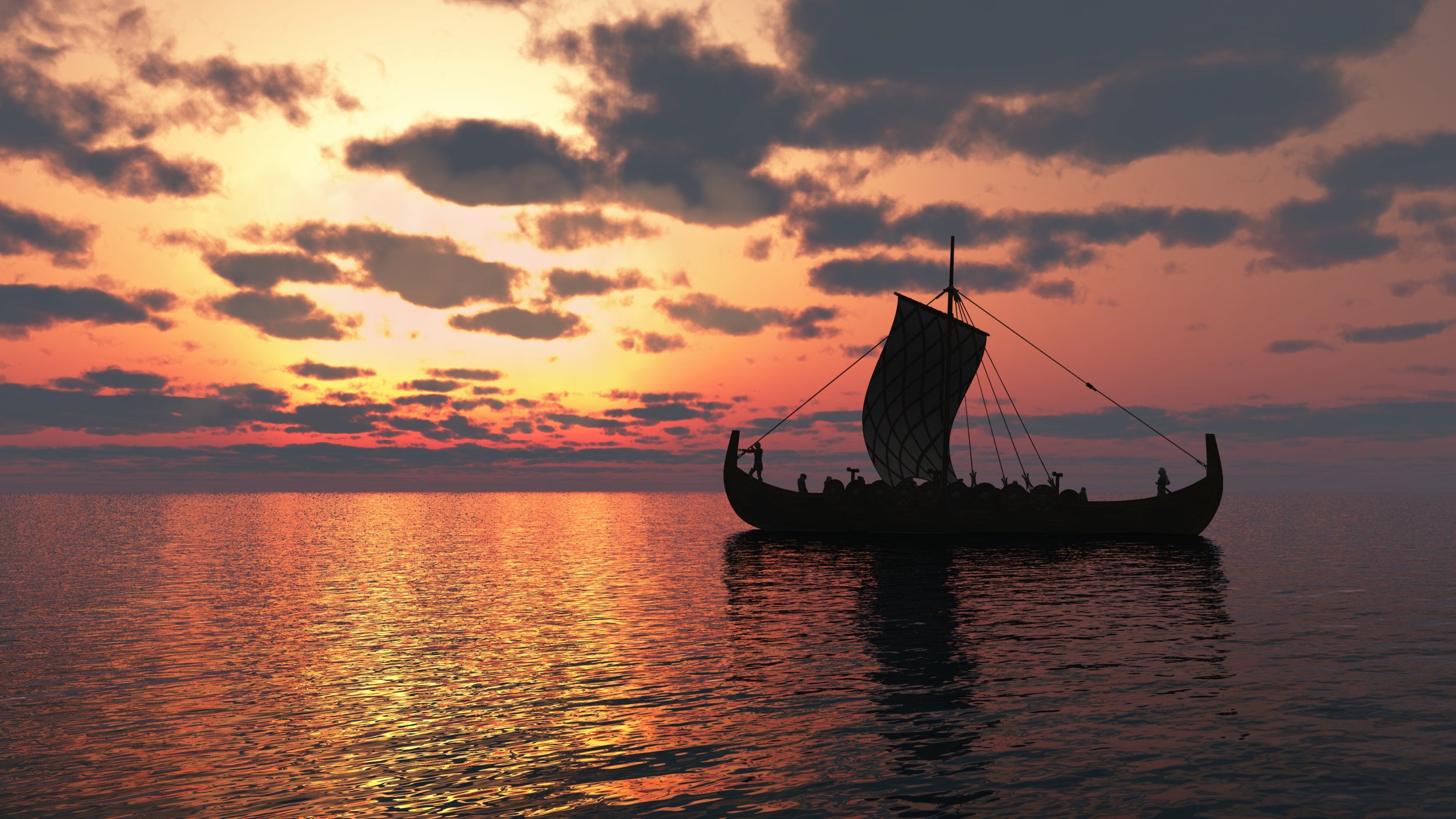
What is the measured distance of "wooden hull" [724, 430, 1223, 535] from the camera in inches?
2530

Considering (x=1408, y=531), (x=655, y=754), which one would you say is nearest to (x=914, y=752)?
(x=655, y=754)

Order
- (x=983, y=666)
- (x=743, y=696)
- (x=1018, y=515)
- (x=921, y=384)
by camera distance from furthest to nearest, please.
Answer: (x=921, y=384)
(x=1018, y=515)
(x=983, y=666)
(x=743, y=696)

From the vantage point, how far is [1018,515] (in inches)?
2534

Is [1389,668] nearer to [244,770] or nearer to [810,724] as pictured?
[810,724]

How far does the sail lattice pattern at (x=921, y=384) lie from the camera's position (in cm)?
6544

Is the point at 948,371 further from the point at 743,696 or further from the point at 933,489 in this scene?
the point at 743,696

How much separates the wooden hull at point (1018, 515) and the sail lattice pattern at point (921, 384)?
3.60 meters

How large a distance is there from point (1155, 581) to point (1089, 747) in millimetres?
27903

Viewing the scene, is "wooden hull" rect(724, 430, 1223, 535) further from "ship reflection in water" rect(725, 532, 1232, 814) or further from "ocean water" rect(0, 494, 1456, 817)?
"ocean water" rect(0, 494, 1456, 817)

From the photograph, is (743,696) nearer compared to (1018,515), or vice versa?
(743,696)

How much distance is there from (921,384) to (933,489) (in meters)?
7.38

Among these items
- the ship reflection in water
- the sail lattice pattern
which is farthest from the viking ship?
the ship reflection in water

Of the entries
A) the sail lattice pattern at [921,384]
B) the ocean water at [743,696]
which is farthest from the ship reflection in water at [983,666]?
the sail lattice pattern at [921,384]

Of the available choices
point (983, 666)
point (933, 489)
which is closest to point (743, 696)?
point (983, 666)
